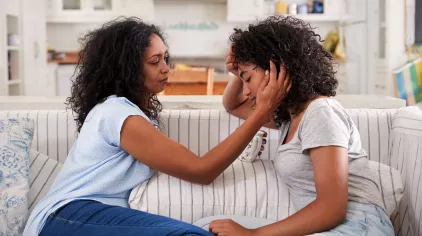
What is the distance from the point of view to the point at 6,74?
4992 mm

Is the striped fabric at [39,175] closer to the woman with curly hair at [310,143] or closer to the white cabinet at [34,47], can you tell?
the woman with curly hair at [310,143]

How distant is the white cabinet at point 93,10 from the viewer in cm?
705

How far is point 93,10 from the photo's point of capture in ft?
23.3

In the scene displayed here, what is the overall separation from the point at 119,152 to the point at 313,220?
0.58 meters

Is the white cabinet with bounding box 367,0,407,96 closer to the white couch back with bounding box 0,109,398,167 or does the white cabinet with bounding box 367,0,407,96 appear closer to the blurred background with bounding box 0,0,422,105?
the blurred background with bounding box 0,0,422,105

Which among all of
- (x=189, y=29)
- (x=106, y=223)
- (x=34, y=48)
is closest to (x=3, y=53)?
(x=34, y=48)

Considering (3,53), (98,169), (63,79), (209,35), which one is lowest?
(98,169)

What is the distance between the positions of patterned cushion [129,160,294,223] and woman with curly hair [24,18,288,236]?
0.18 ft

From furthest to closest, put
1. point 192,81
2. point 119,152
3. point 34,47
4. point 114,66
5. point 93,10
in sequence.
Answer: point 93,10 → point 34,47 → point 192,81 → point 114,66 → point 119,152

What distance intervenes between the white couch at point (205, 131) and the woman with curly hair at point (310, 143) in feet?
1.53

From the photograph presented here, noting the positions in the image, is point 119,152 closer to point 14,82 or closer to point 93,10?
point 14,82

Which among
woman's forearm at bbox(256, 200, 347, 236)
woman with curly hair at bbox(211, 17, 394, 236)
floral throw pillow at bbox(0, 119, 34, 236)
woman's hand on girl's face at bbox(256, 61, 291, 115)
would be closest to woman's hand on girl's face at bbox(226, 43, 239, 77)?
woman with curly hair at bbox(211, 17, 394, 236)

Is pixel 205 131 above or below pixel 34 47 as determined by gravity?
below

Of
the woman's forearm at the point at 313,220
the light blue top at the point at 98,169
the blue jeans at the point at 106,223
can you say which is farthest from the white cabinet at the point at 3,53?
the woman's forearm at the point at 313,220
